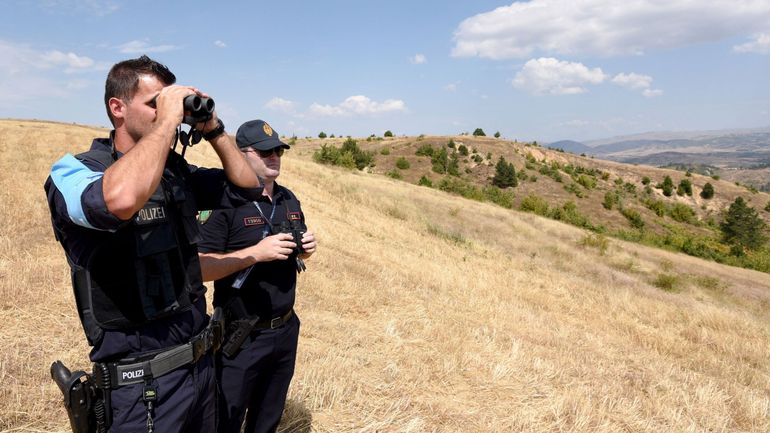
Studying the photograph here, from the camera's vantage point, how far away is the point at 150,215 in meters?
1.84

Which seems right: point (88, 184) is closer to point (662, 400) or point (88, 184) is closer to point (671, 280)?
point (662, 400)

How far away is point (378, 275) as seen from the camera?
352 inches

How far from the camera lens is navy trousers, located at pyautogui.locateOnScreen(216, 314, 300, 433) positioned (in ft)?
8.99

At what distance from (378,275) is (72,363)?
222 inches

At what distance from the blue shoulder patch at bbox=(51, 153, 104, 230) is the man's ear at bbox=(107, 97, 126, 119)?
265 millimetres

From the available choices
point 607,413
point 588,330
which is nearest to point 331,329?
point 607,413

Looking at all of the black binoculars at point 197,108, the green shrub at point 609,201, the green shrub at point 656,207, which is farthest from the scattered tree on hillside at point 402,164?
the black binoculars at point 197,108

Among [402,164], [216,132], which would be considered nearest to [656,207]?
[402,164]

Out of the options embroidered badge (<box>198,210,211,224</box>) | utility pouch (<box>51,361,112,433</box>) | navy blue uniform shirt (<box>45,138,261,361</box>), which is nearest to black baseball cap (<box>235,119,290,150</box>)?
embroidered badge (<box>198,210,211,224</box>)

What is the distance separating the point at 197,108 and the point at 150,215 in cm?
48

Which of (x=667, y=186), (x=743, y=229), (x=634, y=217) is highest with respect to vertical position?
(x=667, y=186)

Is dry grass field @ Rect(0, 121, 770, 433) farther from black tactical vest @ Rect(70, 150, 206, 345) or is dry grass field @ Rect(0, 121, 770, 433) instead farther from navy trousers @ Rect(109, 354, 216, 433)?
black tactical vest @ Rect(70, 150, 206, 345)

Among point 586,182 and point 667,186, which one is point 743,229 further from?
point 667,186

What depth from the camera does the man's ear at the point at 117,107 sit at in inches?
74.9
